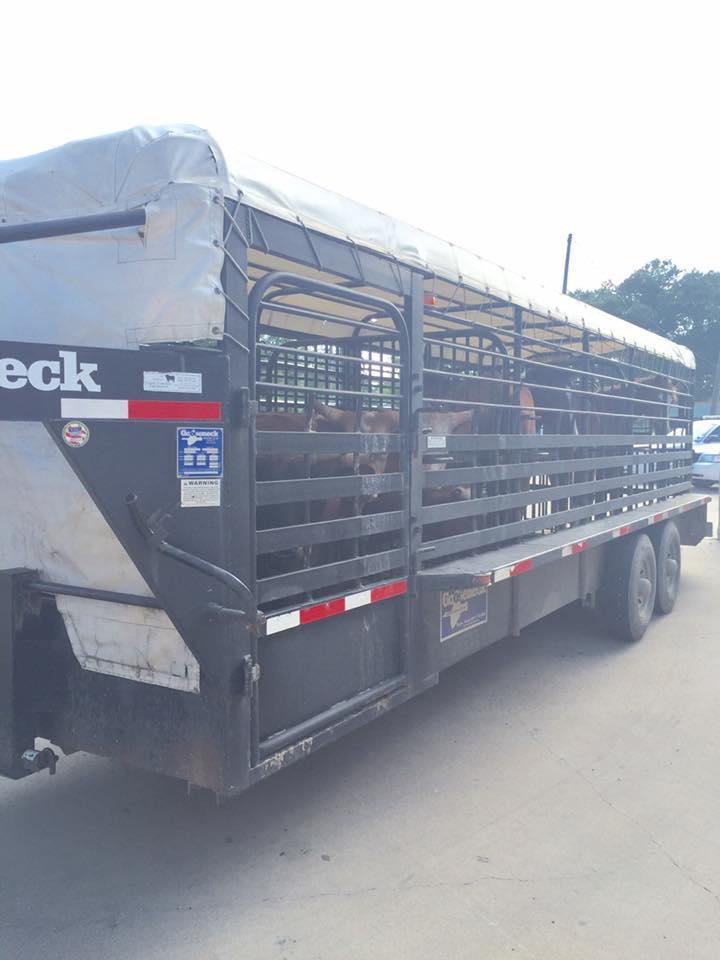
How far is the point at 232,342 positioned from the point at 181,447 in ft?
1.33

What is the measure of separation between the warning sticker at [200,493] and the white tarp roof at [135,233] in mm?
499

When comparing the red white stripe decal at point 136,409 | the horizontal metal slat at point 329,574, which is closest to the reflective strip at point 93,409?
the red white stripe decal at point 136,409

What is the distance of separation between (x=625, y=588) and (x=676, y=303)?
40786 mm

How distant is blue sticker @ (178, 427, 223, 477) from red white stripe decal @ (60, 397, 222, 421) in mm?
49

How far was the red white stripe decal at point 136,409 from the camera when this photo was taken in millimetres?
2713

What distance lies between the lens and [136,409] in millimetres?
2742

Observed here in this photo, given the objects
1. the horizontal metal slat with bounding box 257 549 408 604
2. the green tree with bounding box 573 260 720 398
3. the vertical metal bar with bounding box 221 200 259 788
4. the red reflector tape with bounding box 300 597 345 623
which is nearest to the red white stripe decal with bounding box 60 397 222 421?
the vertical metal bar with bounding box 221 200 259 788

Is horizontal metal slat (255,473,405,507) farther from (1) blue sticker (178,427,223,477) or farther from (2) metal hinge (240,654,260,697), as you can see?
(2) metal hinge (240,654,260,697)

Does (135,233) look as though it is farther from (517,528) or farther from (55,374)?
(517,528)

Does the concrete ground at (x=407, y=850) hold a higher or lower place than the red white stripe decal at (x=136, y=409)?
lower

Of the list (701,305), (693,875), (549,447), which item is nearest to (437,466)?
(549,447)

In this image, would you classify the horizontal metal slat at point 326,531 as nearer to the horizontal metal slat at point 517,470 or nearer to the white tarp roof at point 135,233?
the horizontal metal slat at point 517,470

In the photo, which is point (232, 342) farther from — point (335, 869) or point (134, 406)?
point (335, 869)

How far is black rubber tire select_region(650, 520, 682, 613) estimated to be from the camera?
7598mm
